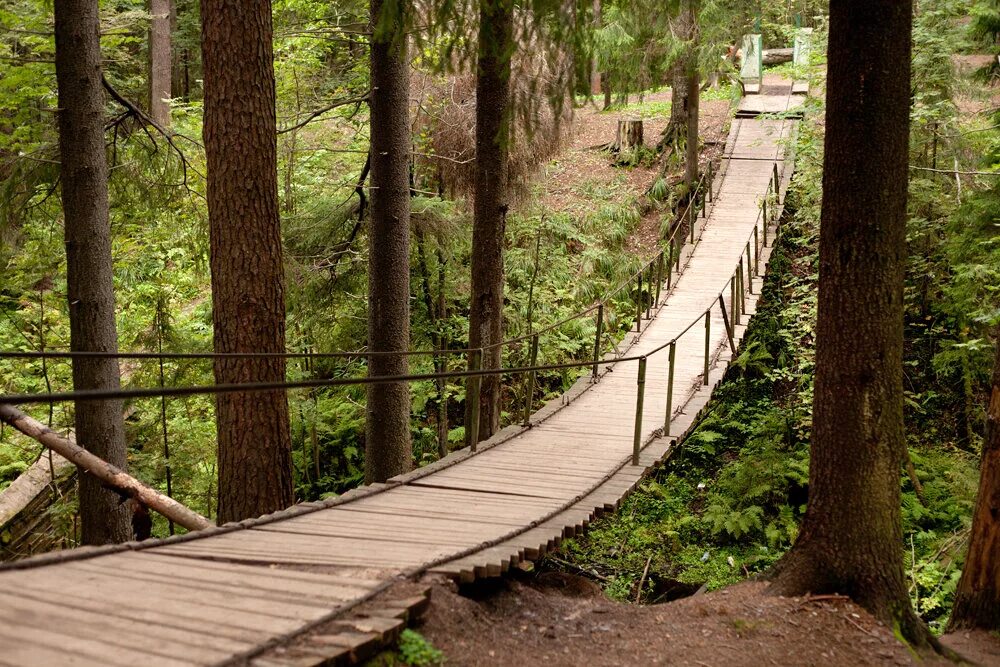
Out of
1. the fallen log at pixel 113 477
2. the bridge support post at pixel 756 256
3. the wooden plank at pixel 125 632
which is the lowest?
the fallen log at pixel 113 477

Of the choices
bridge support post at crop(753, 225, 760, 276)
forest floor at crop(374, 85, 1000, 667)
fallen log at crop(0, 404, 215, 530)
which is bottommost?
forest floor at crop(374, 85, 1000, 667)

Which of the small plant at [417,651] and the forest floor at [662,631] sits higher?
the small plant at [417,651]

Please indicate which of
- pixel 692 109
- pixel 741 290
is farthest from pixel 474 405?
pixel 692 109

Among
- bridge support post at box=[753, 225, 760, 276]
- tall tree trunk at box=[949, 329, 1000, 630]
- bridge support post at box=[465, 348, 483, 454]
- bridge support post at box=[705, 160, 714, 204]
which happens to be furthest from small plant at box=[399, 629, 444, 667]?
bridge support post at box=[705, 160, 714, 204]

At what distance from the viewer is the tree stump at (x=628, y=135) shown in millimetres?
20031

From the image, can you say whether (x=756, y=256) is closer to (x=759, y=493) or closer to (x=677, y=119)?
(x=759, y=493)

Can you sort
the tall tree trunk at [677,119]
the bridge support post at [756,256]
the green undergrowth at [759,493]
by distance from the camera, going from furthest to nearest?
the tall tree trunk at [677,119] → the bridge support post at [756,256] → the green undergrowth at [759,493]

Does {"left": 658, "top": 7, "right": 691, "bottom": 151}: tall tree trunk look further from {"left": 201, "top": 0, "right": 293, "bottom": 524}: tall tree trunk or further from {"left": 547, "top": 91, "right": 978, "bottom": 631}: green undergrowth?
{"left": 201, "top": 0, "right": 293, "bottom": 524}: tall tree trunk

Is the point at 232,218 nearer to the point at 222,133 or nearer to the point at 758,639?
the point at 222,133

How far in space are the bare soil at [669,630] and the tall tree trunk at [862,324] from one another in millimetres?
242

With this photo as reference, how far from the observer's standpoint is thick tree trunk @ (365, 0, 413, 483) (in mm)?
8133

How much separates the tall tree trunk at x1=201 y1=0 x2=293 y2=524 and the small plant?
Result: 2.68m

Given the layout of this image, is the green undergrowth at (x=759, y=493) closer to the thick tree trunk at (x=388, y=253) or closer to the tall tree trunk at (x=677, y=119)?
the thick tree trunk at (x=388, y=253)

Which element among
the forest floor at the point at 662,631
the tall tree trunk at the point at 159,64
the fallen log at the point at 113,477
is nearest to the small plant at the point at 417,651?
the forest floor at the point at 662,631
